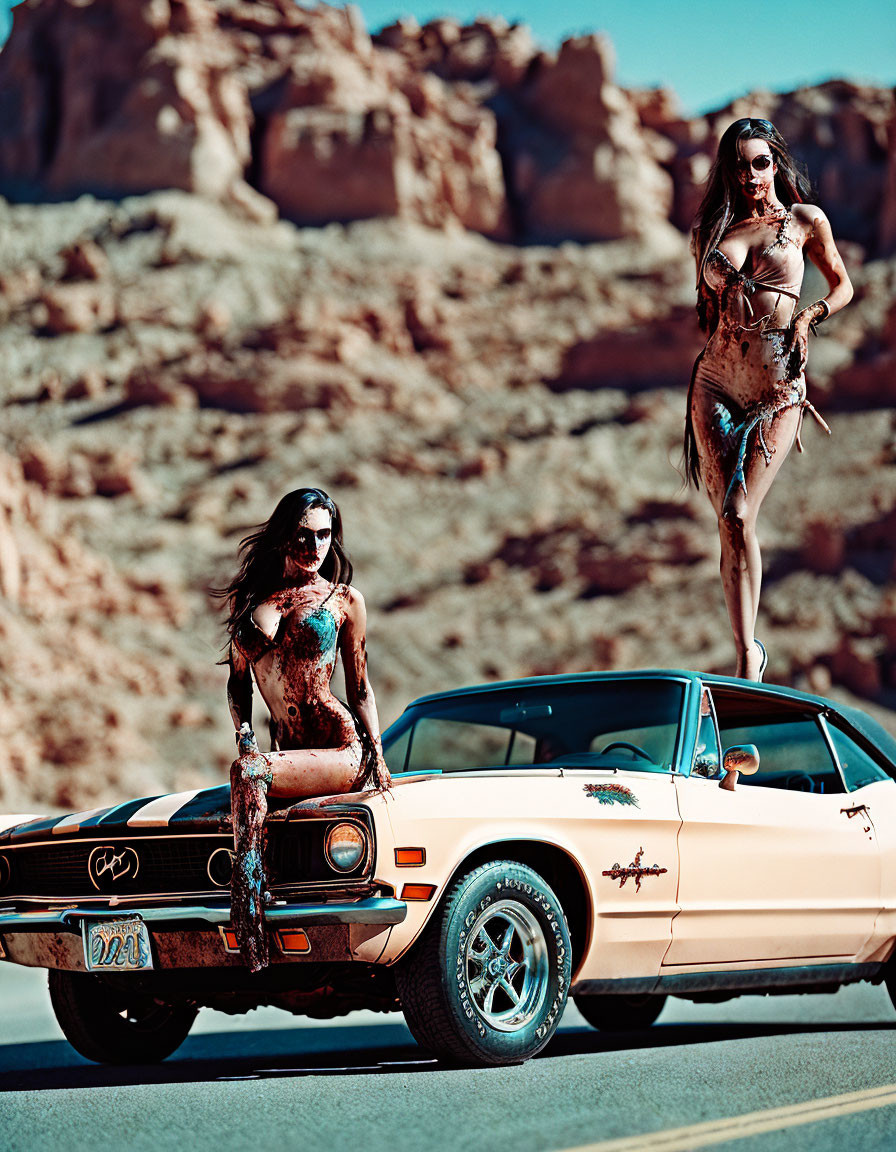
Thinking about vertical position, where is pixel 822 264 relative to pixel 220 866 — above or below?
above

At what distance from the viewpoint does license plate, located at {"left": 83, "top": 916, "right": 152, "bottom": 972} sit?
5.55 meters

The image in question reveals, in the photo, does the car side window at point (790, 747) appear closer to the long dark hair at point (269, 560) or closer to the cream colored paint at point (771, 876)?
the cream colored paint at point (771, 876)

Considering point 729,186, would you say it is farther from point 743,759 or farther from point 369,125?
point 369,125

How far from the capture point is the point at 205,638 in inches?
1770

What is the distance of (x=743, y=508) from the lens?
8398 millimetres

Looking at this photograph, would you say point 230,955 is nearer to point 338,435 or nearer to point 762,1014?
point 762,1014

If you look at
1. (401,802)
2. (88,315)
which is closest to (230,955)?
(401,802)

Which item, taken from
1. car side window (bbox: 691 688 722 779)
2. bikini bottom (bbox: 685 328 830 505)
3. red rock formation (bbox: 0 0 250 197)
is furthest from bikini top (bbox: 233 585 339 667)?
red rock formation (bbox: 0 0 250 197)

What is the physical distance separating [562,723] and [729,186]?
3.32 meters

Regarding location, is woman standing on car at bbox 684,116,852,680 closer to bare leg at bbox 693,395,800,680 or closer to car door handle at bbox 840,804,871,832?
bare leg at bbox 693,395,800,680

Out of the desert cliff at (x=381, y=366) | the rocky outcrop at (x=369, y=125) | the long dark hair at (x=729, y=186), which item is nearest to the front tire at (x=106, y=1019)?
the long dark hair at (x=729, y=186)

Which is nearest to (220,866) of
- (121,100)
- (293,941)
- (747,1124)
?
(293,941)

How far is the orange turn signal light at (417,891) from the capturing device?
5.27m

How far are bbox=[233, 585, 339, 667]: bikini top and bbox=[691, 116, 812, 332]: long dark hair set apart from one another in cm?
360
